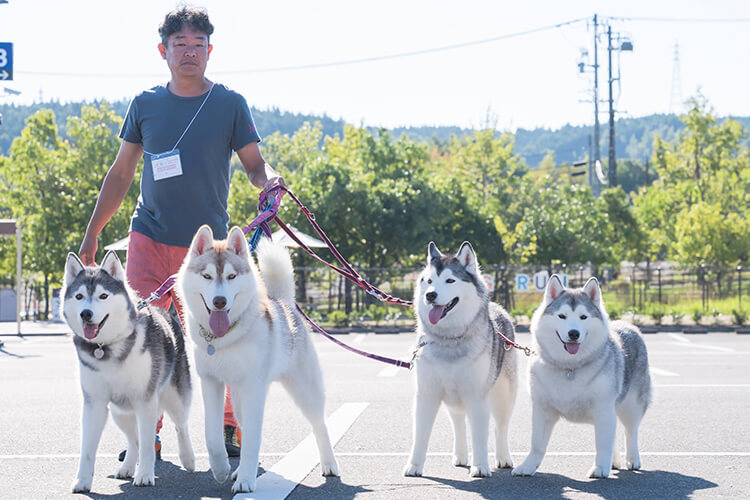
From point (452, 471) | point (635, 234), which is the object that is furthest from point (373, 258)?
point (452, 471)

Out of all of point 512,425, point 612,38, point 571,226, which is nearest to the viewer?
point 512,425

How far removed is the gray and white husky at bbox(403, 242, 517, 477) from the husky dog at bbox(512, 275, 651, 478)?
30cm

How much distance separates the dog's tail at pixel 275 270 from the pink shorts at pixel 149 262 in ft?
2.29

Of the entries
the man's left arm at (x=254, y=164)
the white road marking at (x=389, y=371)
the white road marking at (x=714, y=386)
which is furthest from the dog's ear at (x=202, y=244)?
the white road marking at (x=389, y=371)

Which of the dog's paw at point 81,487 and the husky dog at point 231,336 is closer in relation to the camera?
the husky dog at point 231,336

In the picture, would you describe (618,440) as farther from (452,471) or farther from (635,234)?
(635,234)

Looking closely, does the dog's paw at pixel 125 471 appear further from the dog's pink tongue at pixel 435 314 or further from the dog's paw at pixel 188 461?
the dog's pink tongue at pixel 435 314

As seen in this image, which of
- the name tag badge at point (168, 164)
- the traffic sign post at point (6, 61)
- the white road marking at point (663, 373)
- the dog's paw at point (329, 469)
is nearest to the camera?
the dog's paw at point (329, 469)

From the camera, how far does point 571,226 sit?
4094 centimetres

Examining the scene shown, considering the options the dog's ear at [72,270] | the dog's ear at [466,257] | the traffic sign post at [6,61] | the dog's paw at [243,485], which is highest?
the traffic sign post at [6,61]

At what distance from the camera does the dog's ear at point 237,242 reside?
4.75 meters

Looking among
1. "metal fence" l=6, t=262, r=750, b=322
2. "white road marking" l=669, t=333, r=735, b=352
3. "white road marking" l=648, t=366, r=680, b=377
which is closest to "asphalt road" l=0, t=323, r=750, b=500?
"white road marking" l=648, t=366, r=680, b=377

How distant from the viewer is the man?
19.1ft

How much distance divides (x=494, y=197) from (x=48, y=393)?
38552 mm
